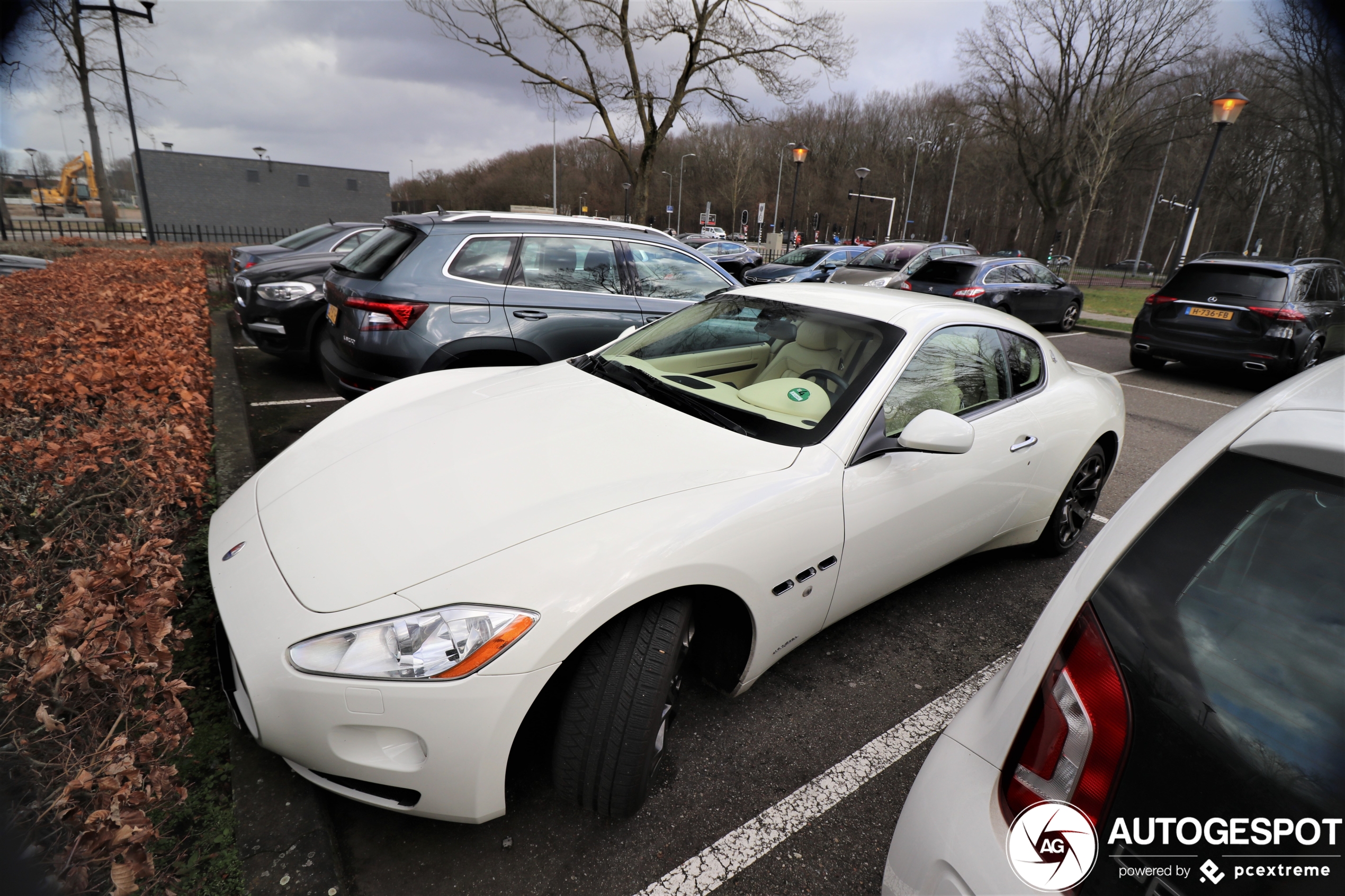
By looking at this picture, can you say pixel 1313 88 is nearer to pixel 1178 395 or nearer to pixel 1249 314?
pixel 1249 314

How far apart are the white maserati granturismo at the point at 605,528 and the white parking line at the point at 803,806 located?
0.82 feet

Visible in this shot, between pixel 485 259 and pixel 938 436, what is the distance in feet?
12.1

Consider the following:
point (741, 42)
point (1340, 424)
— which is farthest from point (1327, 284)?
point (741, 42)

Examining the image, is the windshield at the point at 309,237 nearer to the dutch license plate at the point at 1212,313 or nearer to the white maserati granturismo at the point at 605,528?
the white maserati granturismo at the point at 605,528

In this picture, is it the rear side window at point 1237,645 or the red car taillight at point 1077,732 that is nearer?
the rear side window at point 1237,645

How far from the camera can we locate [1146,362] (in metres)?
10.2

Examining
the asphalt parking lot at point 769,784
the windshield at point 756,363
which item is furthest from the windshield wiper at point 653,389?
the asphalt parking lot at point 769,784

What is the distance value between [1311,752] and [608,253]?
16.8 feet

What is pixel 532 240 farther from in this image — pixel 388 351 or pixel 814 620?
pixel 814 620

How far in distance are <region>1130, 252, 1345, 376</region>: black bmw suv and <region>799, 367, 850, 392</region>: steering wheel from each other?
8825mm

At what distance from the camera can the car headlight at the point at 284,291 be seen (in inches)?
256

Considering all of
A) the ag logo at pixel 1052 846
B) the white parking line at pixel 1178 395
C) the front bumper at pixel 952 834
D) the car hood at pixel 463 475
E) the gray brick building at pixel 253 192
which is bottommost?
the white parking line at pixel 1178 395

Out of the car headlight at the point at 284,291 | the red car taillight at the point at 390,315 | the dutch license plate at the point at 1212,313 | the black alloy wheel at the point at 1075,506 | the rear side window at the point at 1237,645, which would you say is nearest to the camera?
the rear side window at the point at 1237,645

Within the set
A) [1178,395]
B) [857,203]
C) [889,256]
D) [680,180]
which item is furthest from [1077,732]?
[680,180]
